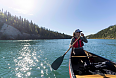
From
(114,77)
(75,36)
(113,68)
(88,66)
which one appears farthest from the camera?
(75,36)

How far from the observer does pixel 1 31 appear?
9375cm

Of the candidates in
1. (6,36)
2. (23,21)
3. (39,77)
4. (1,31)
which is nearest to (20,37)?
(6,36)

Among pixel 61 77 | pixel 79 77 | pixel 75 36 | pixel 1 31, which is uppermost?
pixel 1 31

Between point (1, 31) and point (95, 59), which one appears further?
point (1, 31)

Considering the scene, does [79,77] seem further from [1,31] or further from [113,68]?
[1,31]

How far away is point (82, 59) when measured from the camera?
17.2 feet

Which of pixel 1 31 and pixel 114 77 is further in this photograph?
pixel 1 31

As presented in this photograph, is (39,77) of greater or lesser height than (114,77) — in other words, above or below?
below

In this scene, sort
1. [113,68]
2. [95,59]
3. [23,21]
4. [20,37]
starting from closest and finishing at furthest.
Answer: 1. [113,68]
2. [95,59]
3. [20,37]
4. [23,21]

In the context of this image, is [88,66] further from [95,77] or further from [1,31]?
[1,31]

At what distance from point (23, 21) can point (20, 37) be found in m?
53.4

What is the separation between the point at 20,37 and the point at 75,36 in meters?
119

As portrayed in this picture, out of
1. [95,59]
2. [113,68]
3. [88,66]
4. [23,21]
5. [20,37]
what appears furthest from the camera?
[23,21]

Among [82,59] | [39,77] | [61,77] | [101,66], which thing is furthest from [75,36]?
[39,77]
